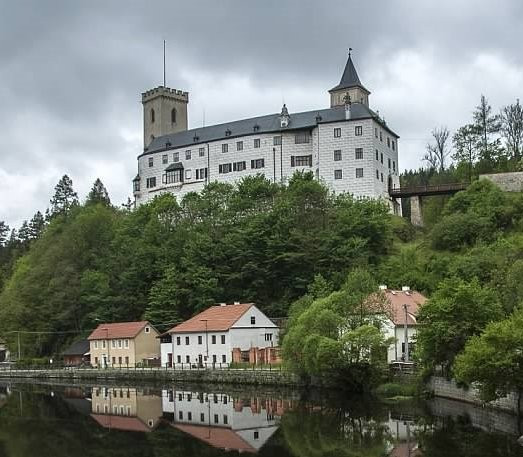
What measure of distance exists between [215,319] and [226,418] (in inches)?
1016

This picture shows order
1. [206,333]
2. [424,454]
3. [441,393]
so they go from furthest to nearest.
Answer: [206,333] → [441,393] → [424,454]

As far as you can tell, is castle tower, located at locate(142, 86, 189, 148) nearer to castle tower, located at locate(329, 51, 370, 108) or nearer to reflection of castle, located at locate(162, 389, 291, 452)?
castle tower, located at locate(329, 51, 370, 108)

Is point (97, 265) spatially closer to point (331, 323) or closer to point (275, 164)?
point (275, 164)

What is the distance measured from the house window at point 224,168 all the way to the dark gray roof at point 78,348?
24.6 m

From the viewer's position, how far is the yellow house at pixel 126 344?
6775 centimetres

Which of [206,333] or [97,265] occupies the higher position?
[97,265]

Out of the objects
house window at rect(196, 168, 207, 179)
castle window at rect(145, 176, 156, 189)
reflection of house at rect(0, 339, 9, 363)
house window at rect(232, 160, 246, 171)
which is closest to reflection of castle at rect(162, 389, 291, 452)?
house window at rect(232, 160, 246, 171)

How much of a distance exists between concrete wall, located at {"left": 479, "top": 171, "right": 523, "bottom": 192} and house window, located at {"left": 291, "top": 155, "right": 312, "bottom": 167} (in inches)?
751

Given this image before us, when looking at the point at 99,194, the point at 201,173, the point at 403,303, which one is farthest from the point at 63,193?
the point at 403,303

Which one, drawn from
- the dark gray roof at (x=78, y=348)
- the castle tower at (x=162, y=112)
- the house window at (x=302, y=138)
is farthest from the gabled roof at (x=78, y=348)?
the castle tower at (x=162, y=112)

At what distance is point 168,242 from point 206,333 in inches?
681

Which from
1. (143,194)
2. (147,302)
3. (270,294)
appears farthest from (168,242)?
(143,194)

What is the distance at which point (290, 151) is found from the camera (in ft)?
273

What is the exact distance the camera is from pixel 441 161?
9056 centimetres
